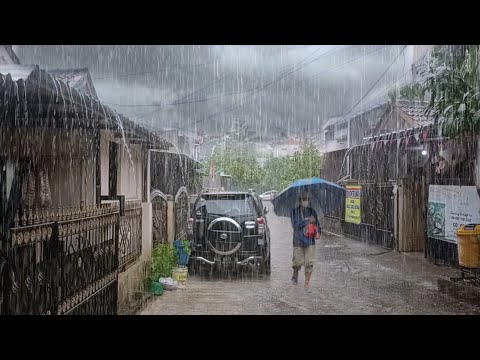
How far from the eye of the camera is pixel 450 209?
993 cm

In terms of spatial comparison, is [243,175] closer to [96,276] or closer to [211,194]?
[211,194]

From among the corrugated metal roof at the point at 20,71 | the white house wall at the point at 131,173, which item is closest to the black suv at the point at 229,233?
the white house wall at the point at 131,173

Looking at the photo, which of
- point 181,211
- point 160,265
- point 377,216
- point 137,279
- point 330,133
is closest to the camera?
point 137,279

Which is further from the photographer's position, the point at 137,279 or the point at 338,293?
the point at 338,293

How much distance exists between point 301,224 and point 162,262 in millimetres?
2651

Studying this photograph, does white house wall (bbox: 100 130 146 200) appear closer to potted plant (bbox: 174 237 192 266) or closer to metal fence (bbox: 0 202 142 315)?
potted plant (bbox: 174 237 192 266)

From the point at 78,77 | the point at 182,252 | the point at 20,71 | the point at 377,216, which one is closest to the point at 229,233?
the point at 182,252

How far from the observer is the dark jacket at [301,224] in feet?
27.3

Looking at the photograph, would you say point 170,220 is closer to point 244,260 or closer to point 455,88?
point 244,260

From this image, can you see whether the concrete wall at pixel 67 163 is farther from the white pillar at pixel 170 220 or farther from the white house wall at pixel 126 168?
the white pillar at pixel 170 220

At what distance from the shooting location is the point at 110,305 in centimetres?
616

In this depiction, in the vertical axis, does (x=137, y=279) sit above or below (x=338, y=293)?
above

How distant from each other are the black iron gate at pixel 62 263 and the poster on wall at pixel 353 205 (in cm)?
1121

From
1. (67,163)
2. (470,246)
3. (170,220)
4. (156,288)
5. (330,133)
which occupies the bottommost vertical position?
(156,288)
